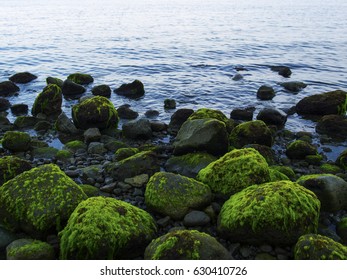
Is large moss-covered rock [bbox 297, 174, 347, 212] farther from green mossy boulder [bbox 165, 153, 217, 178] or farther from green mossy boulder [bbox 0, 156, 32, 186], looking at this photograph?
green mossy boulder [bbox 0, 156, 32, 186]

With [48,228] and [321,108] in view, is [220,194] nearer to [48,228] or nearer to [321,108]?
[48,228]

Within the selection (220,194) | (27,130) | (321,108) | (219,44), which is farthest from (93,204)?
(219,44)

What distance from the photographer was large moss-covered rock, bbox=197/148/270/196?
30.3 ft

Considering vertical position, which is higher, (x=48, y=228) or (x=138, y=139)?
(x=48, y=228)

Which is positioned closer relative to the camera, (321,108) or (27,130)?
(27,130)

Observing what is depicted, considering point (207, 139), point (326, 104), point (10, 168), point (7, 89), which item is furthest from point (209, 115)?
point (7, 89)

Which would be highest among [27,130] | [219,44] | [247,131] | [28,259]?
[28,259]

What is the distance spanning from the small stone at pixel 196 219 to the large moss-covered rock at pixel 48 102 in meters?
11.7

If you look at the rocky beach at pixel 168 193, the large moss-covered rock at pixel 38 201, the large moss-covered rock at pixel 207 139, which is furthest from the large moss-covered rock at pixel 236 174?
the large moss-covered rock at pixel 38 201

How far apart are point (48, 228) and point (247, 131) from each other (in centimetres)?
820

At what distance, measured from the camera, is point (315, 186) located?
9.10 metres

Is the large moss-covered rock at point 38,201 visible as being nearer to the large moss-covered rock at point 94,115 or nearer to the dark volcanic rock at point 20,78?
the large moss-covered rock at point 94,115
